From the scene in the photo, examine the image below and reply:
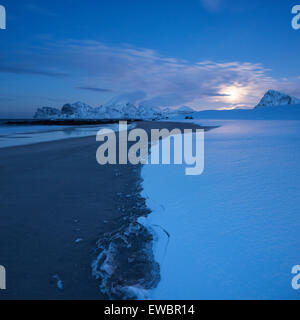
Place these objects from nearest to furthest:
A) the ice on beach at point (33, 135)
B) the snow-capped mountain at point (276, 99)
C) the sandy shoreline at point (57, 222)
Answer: the sandy shoreline at point (57, 222)
the ice on beach at point (33, 135)
the snow-capped mountain at point (276, 99)

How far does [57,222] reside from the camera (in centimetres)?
319

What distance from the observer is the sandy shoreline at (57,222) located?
2115 mm

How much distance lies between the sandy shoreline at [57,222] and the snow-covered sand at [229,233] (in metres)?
0.71

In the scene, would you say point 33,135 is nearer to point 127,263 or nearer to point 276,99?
point 127,263

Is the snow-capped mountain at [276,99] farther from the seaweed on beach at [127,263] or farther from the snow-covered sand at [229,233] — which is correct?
the seaweed on beach at [127,263]

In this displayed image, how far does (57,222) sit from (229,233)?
2438 mm

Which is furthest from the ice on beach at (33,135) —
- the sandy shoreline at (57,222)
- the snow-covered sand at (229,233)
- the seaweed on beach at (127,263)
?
the snow-covered sand at (229,233)

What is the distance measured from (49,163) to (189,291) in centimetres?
648

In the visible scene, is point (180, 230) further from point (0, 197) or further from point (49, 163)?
point (49, 163)

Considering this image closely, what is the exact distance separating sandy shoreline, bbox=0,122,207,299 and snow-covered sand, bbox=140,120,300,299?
2.33 feet

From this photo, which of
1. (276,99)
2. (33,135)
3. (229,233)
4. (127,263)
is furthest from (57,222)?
(276,99)

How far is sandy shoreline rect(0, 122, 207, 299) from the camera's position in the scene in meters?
2.12

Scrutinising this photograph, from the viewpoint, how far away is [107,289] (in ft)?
6.65
